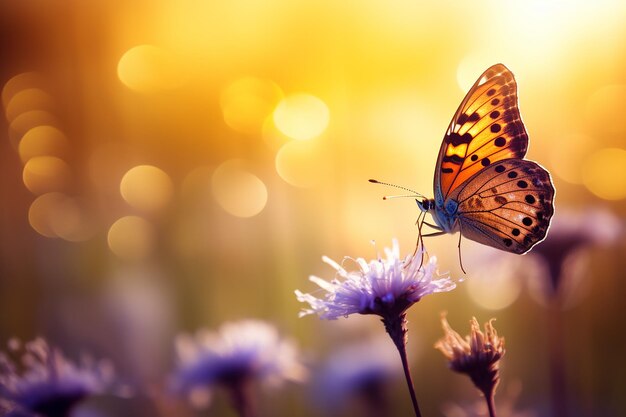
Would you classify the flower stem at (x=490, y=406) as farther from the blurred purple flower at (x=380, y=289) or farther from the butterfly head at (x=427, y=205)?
the butterfly head at (x=427, y=205)

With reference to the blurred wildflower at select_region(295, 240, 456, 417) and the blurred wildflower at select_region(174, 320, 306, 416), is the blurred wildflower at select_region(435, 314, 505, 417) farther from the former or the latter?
the blurred wildflower at select_region(174, 320, 306, 416)

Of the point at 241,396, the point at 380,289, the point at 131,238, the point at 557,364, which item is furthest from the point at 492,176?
the point at 131,238

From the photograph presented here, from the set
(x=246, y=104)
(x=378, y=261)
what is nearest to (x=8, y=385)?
(x=378, y=261)

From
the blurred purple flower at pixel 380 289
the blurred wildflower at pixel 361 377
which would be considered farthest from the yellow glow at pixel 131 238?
the blurred purple flower at pixel 380 289

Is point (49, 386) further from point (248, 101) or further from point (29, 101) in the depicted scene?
point (29, 101)

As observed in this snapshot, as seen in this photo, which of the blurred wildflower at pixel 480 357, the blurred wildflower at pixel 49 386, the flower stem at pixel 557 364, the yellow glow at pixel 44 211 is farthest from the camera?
the yellow glow at pixel 44 211

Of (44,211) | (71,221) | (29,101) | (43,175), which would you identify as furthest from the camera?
(29,101)
